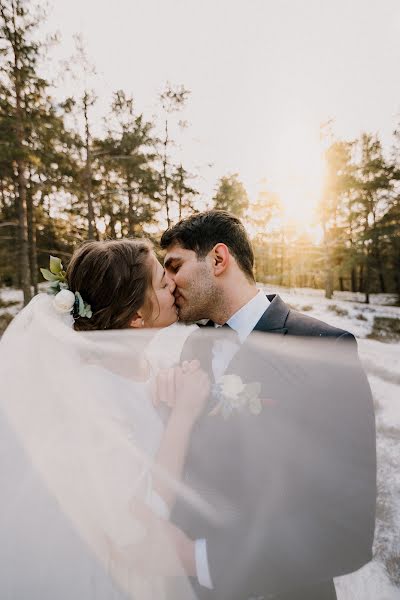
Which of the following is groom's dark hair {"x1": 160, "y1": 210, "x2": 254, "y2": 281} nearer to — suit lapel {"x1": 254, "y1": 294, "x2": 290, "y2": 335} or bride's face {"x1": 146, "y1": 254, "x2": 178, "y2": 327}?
bride's face {"x1": 146, "y1": 254, "x2": 178, "y2": 327}

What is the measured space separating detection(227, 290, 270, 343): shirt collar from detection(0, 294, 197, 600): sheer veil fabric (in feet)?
2.99

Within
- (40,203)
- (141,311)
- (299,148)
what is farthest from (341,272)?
(141,311)

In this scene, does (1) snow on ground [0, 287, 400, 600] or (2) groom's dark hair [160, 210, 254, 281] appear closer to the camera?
(2) groom's dark hair [160, 210, 254, 281]

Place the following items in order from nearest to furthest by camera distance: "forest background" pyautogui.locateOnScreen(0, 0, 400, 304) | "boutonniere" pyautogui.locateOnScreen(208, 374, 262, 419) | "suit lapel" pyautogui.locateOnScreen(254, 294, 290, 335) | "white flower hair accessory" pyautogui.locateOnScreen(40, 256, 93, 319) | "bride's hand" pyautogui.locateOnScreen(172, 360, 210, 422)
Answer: "boutonniere" pyautogui.locateOnScreen(208, 374, 262, 419)
"bride's hand" pyautogui.locateOnScreen(172, 360, 210, 422)
"suit lapel" pyautogui.locateOnScreen(254, 294, 290, 335)
"white flower hair accessory" pyautogui.locateOnScreen(40, 256, 93, 319)
"forest background" pyautogui.locateOnScreen(0, 0, 400, 304)

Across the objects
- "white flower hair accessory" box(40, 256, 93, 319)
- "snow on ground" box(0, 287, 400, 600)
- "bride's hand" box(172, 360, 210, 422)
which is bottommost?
"snow on ground" box(0, 287, 400, 600)

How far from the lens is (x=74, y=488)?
79.7 inches

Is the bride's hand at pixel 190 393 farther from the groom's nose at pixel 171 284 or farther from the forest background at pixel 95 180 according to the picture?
the forest background at pixel 95 180

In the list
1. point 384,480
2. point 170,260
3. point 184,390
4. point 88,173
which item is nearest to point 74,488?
point 184,390

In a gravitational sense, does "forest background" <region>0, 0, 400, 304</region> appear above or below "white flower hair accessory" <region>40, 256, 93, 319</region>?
above

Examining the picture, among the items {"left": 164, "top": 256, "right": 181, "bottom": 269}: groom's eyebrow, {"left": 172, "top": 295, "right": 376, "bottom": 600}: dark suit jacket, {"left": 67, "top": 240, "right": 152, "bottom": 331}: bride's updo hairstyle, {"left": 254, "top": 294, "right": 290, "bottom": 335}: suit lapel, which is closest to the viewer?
{"left": 172, "top": 295, "right": 376, "bottom": 600}: dark suit jacket

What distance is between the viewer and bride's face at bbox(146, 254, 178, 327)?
270 centimetres

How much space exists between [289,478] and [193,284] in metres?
1.61

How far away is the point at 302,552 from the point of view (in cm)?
165

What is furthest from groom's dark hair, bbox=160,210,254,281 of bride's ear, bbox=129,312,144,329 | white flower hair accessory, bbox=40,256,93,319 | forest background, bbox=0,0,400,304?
forest background, bbox=0,0,400,304
